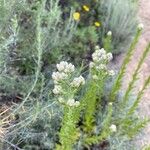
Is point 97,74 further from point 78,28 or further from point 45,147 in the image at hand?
point 78,28

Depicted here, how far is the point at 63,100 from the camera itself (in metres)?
1.93

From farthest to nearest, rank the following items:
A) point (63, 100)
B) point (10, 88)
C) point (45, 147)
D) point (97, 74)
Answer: point (10, 88) → point (45, 147) → point (97, 74) → point (63, 100)

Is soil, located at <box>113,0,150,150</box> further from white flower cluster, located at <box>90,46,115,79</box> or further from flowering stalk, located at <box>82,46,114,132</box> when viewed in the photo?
white flower cluster, located at <box>90,46,115,79</box>

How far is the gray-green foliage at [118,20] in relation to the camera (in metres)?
3.61

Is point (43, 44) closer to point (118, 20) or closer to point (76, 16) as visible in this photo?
point (76, 16)

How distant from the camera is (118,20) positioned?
3.64m

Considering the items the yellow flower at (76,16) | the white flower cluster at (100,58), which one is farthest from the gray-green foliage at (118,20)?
the white flower cluster at (100,58)

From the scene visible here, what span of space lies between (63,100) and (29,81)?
1070 mm

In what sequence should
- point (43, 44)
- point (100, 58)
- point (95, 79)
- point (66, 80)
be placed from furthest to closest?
point (43, 44) → point (95, 79) → point (100, 58) → point (66, 80)

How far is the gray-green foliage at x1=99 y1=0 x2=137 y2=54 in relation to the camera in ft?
11.9

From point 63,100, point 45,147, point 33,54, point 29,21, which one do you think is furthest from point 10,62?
point 63,100

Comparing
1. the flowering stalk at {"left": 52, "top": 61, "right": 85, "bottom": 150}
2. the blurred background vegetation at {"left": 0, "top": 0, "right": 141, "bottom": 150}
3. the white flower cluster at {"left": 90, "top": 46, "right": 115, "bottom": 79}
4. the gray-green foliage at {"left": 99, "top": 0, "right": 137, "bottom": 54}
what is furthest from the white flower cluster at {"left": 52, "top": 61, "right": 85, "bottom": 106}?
the gray-green foliage at {"left": 99, "top": 0, "right": 137, "bottom": 54}


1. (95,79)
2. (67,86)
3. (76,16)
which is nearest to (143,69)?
(76,16)

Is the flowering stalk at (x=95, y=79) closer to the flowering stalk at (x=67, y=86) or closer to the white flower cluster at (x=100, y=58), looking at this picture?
the white flower cluster at (x=100, y=58)
